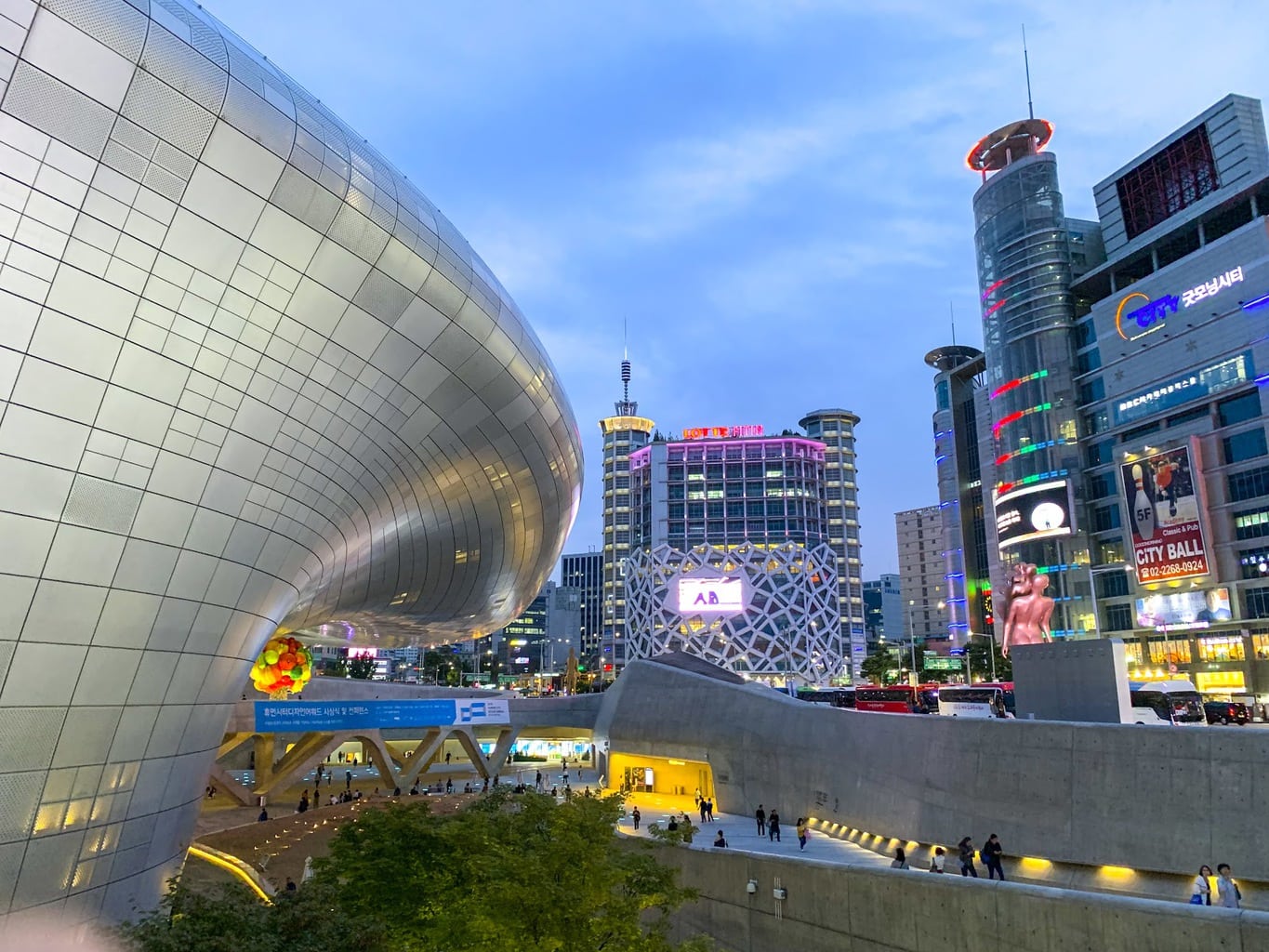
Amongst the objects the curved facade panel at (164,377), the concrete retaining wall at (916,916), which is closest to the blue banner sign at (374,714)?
the concrete retaining wall at (916,916)

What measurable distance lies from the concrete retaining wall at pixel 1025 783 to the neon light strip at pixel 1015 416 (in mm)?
59486

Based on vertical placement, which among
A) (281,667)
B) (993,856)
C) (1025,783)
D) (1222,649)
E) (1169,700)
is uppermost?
(1222,649)

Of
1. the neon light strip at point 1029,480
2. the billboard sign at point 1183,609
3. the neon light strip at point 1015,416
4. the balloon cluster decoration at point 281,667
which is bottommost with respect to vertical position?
the balloon cluster decoration at point 281,667

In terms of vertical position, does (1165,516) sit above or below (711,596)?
above

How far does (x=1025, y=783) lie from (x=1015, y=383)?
73.0 metres

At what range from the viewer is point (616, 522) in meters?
156

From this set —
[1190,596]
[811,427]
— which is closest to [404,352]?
[1190,596]

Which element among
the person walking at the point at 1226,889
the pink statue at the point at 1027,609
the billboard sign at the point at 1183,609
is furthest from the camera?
the billboard sign at the point at 1183,609

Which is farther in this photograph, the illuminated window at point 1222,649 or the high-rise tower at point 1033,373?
the high-rise tower at point 1033,373

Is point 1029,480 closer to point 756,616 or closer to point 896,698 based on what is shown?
point 756,616

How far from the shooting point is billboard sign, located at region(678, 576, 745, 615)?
110000mm

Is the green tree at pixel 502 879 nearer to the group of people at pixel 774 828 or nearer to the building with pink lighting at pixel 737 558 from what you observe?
the group of people at pixel 774 828

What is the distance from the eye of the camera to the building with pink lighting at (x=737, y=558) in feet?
368

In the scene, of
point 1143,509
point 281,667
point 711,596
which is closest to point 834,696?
point 281,667
